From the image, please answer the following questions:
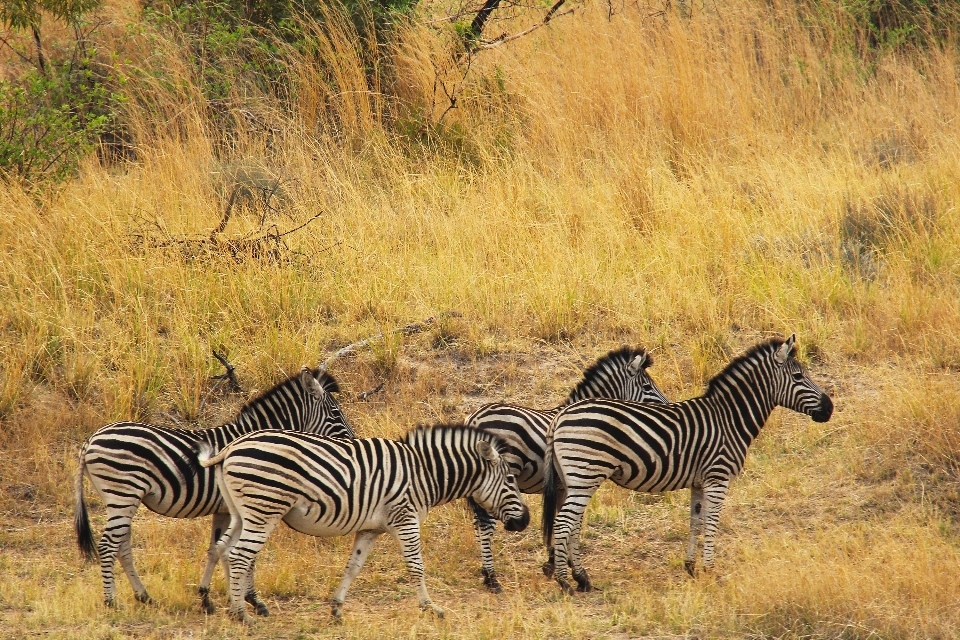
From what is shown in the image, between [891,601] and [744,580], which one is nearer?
[891,601]

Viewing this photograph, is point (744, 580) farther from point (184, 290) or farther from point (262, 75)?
point (262, 75)

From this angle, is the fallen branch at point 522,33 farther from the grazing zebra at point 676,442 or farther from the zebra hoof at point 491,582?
the zebra hoof at point 491,582

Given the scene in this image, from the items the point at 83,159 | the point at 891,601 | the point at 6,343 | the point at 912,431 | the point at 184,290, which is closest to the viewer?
the point at 891,601

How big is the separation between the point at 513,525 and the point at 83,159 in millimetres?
7582

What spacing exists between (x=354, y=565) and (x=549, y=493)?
4.15ft

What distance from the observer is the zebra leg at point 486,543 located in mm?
6805

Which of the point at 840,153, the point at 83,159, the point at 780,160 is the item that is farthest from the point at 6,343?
the point at 840,153

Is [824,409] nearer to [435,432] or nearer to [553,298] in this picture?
[435,432]

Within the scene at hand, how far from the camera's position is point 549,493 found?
656 centimetres

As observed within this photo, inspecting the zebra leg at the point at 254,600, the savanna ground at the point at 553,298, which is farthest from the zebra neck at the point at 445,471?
the zebra leg at the point at 254,600

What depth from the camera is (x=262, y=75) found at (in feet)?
42.4

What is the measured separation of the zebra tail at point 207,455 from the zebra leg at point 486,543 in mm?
1642

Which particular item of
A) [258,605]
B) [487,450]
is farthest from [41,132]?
[487,450]

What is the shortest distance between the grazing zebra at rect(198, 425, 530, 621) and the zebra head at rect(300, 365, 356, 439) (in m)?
0.96
